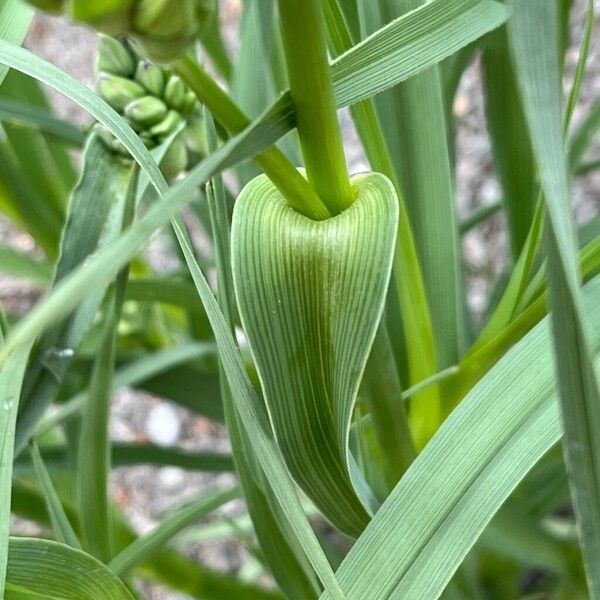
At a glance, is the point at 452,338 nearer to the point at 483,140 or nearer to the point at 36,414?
the point at 36,414

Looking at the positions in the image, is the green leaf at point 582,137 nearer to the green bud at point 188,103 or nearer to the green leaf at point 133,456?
the green bud at point 188,103

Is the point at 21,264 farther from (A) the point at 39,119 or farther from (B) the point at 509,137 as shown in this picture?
(B) the point at 509,137

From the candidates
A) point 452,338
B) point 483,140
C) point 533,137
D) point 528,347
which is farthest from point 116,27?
point 483,140

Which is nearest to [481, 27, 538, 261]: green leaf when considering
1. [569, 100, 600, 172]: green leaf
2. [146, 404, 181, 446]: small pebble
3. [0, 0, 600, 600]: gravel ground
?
[569, 100, 600, 172]: green leaf

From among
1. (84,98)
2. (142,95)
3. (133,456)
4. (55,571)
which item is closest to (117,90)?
(142,95)

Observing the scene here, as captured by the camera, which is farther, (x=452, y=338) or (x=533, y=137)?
(x=452, y=338)

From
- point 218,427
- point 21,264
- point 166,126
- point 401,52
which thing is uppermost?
point 218,427

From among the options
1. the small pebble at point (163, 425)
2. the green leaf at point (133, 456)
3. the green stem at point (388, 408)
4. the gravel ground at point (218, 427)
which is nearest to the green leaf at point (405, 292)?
the green stem at point (388, 408)
